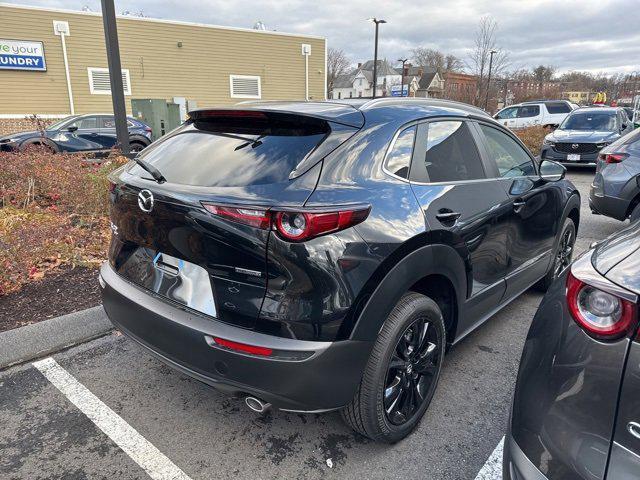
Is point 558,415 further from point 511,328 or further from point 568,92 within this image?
point 568,92

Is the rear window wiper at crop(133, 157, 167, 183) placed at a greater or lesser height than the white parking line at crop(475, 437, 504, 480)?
greater

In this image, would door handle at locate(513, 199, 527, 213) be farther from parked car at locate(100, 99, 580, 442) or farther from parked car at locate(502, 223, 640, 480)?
parked car at locate(502, 223, 640, 480)

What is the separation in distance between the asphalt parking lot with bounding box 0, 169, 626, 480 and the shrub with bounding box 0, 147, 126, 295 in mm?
1476

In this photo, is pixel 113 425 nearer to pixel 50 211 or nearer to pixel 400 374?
pixel 400 374

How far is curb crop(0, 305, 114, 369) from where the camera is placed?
10.6 ft

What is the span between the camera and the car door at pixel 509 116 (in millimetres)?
19503

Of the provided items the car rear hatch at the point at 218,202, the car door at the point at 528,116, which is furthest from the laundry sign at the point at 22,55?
the car rear hatch at the point at 218,202

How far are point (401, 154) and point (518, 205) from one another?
4.26 feet

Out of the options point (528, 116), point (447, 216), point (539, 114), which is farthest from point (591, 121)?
point (447, 216)

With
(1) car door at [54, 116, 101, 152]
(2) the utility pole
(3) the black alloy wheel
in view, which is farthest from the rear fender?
(1) car door at [54, 116, 101, 152]

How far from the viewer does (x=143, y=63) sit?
2098 centimetres

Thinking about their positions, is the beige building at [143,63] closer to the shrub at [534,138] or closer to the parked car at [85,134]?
the parked car at [85,134]

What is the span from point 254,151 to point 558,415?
1.66 metres

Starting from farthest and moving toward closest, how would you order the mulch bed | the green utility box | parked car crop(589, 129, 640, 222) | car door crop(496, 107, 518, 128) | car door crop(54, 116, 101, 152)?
car door crop(496, 107, 518, 128) < the green utility box < car door crop(54, 116, 101, 152) < parked car crop(589, 129, 640, 222) < the mulch bed
